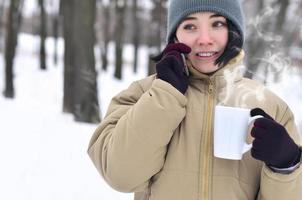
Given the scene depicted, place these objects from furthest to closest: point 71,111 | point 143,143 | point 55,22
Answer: point 55,22 → point 71,111 → point 143,143

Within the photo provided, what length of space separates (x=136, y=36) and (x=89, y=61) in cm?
1967

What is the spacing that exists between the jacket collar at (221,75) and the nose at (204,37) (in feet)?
0.32

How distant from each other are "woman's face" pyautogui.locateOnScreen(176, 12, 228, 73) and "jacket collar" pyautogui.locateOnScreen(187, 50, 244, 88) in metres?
0.02

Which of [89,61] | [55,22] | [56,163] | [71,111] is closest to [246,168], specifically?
[56,163]

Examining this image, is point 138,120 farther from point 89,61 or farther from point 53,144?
point 89,61

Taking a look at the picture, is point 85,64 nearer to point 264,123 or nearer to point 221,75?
point 221,75

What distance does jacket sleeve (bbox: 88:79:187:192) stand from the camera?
1808 mm

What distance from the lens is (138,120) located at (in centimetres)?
182

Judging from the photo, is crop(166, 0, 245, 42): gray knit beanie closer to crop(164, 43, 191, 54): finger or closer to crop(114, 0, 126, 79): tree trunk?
crop(164, 43, 191, 54): finger

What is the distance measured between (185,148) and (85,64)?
762cm

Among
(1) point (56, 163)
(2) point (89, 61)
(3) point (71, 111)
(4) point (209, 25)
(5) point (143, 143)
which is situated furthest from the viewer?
(3) point (71, 111)

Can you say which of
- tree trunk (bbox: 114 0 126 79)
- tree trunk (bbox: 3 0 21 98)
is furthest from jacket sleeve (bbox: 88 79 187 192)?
tree trunk (bbox: 114 0 126 79)

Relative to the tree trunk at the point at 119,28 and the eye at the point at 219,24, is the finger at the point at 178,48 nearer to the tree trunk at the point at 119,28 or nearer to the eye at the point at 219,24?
the eye at the point at 219,24

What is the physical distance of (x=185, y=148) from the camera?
6.21 ft
